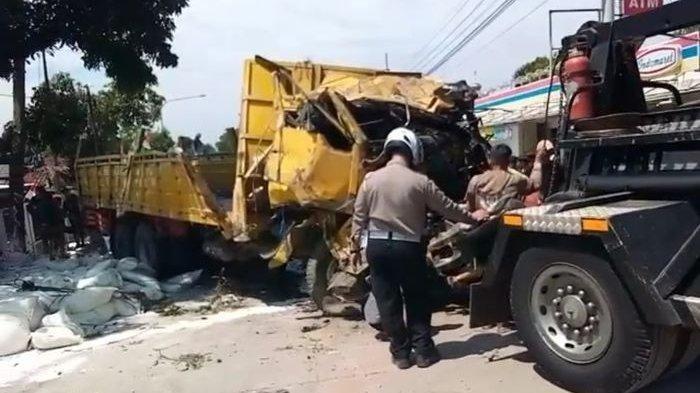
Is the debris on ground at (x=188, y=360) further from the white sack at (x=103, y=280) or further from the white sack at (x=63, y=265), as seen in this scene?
the white sack at (x=63, y=265)

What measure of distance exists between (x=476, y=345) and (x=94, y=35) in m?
10.9

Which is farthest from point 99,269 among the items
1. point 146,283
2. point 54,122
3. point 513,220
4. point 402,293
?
point 54,122

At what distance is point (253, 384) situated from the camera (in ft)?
17.2

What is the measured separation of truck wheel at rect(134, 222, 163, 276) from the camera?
10.5 metres

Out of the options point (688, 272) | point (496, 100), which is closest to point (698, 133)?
point (688, 272)

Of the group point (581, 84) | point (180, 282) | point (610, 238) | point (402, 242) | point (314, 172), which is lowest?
point (180, 282)

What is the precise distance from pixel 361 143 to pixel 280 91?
1.66 meters

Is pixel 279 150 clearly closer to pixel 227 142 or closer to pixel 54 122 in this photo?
pixel 227 142

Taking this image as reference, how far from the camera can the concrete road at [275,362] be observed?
496 cm

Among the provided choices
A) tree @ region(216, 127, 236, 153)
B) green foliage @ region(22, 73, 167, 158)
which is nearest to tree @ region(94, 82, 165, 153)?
green foliage @ region(22, 73, 167, 158)

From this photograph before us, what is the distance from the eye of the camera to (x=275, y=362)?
5.75 meters

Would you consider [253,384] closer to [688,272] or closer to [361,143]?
[361,143]

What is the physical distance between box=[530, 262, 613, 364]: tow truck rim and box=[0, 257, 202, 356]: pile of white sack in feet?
14.4

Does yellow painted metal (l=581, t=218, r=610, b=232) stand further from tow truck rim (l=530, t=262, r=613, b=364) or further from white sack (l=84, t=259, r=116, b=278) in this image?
white sack (l=84, t=259, r=116, b=278)
